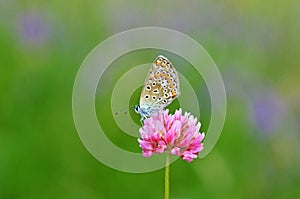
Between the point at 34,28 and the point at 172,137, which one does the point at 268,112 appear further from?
the point at 172,137

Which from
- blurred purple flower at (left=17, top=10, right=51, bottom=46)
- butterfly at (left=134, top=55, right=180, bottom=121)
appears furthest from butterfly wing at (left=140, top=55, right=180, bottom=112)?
blurred purple flower at (left=17, top=10, right=51, bottom=46)

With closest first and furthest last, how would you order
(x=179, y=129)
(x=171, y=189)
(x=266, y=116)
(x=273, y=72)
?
1. (x=179, y=129)
2. (x=171, y=189)
3. (x=266, y=116)
4. (x=273, y=72)

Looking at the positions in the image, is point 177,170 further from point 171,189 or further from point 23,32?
point 23,32

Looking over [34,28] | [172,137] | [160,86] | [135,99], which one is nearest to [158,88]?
[160,86]

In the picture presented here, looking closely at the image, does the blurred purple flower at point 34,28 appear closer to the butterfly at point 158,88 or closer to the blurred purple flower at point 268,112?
the blurred purple flower at point 268,112

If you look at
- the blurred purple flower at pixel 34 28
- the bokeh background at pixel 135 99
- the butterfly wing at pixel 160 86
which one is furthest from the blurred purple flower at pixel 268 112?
the butterfly wing at pixel 160 86

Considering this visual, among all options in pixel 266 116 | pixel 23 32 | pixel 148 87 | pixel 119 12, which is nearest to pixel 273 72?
pixel 266 116
